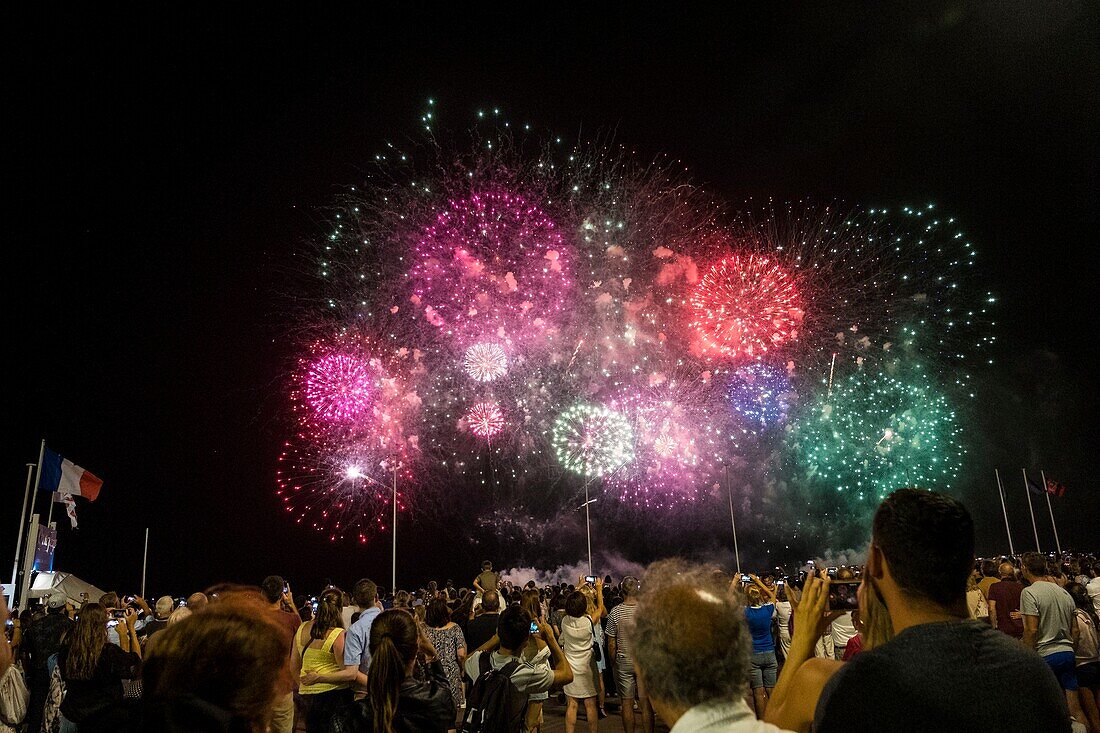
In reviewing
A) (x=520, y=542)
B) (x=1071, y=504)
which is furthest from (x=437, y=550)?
(x=1071, y=504)

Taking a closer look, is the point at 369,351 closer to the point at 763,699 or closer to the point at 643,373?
the point at 643,373

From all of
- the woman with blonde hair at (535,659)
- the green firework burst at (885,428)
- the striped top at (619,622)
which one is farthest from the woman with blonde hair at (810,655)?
the green firework burst at (885,428)

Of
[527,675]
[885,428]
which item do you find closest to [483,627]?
[527,675]

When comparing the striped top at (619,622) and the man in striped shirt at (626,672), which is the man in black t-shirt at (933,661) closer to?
the man in striped shirt at (626,672)

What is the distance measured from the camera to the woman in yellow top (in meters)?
6.93

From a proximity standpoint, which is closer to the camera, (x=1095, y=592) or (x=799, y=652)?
(x=799, y=652)

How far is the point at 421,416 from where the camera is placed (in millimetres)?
27328

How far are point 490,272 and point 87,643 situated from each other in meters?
19.4

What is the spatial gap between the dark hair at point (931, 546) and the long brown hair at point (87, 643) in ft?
21.2

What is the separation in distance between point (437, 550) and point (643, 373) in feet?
86.7

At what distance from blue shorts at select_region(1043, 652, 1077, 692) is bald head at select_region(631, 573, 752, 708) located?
6.81m

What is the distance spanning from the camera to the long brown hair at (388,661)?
4371mm

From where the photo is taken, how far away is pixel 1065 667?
7.47 meters

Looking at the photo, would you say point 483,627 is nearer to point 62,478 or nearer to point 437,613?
point 437,613
